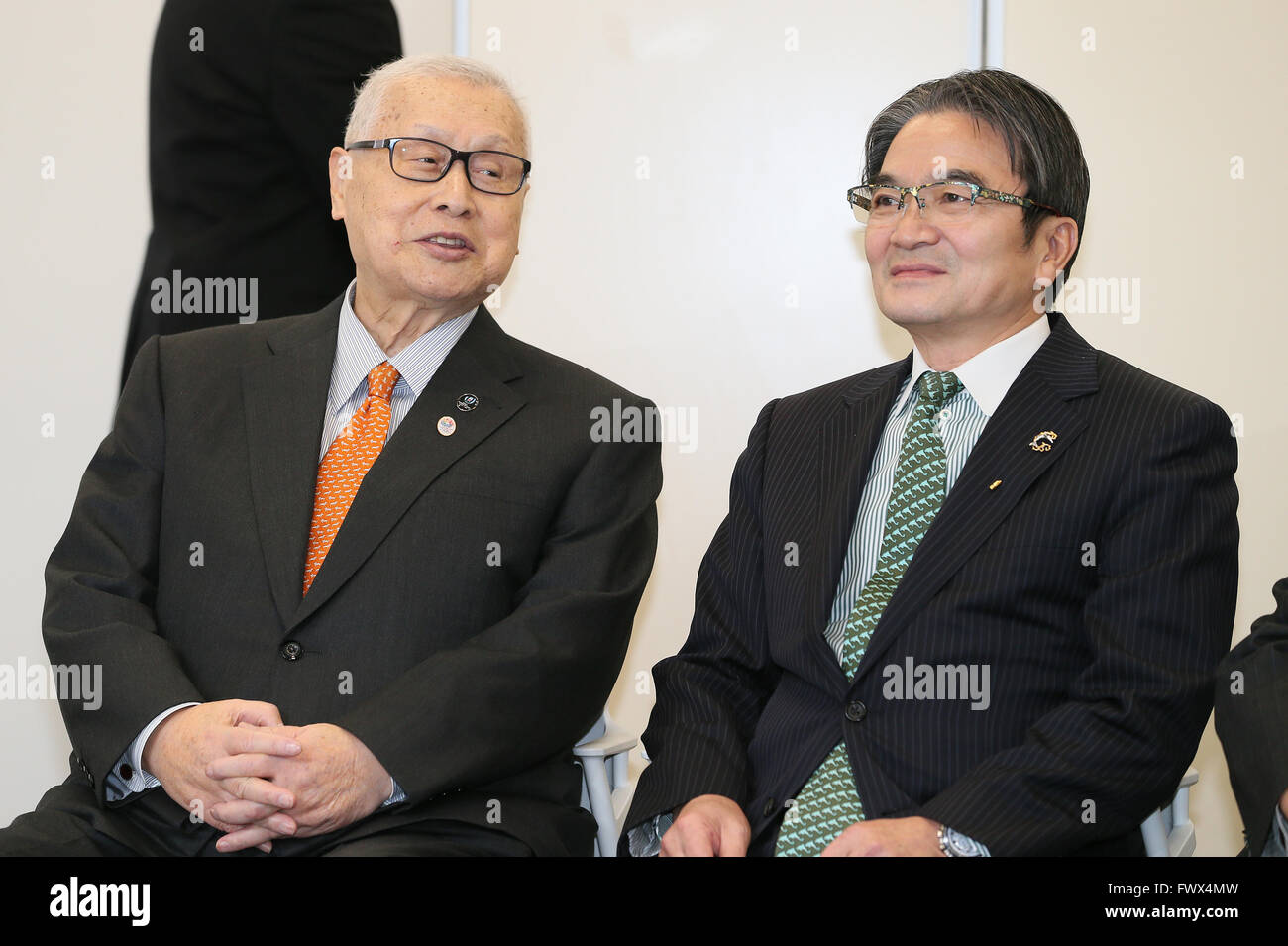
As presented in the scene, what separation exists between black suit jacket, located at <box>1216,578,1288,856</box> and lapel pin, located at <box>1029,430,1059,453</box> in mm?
431

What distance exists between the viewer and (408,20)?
3.81 m

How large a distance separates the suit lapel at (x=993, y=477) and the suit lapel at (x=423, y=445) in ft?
2.68

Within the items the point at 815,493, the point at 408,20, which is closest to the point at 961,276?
the point at 815,493

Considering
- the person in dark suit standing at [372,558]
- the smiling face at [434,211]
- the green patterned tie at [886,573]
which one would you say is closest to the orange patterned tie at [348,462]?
the person in dark suit standing at [372,558]

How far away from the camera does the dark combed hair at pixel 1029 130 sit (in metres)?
2.51

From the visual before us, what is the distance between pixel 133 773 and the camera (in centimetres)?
234

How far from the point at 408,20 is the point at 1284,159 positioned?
2327mm

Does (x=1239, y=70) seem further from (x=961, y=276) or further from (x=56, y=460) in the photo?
(x=56, y=460)

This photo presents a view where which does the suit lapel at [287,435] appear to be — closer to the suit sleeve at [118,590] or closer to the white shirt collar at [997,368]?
the suit sleeve at [118,590]

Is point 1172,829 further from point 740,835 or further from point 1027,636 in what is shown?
point 740,835

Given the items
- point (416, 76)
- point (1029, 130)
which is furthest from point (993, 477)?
point (416, 76)

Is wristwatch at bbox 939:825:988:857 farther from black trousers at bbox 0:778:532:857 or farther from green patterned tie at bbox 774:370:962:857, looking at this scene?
black trousers at bbox 0:778:532:857

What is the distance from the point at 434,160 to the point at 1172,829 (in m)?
1.85
